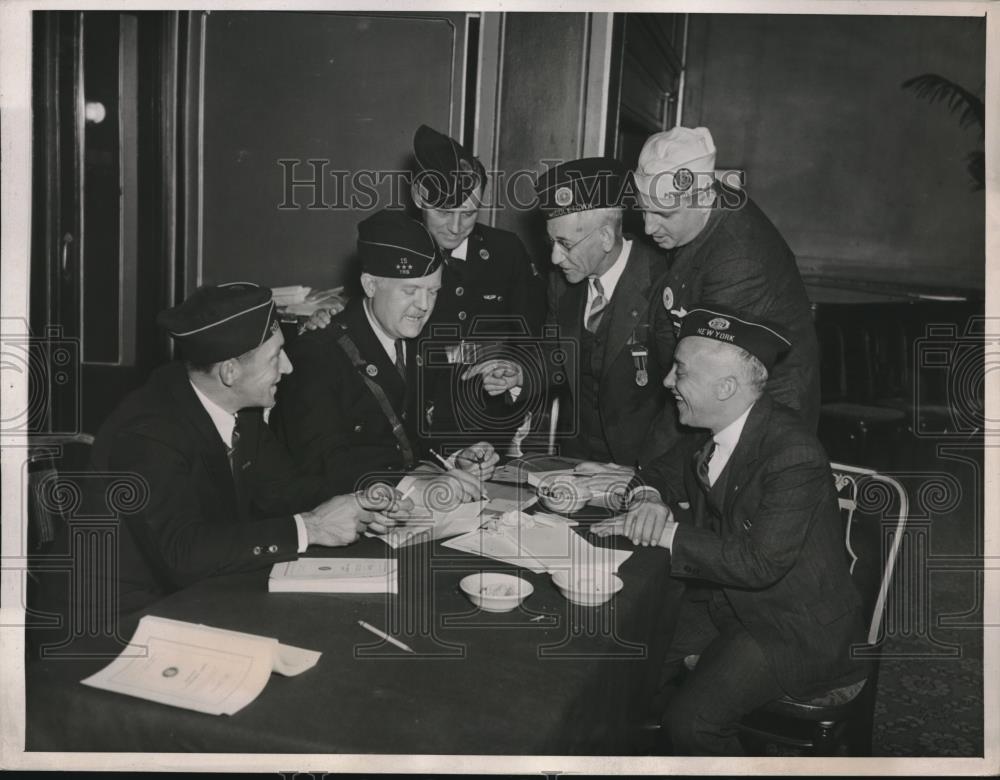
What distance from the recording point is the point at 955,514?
2830 millimetres

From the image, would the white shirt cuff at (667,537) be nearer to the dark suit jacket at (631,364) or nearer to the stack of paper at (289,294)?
the dark suit jacket at (631,364)

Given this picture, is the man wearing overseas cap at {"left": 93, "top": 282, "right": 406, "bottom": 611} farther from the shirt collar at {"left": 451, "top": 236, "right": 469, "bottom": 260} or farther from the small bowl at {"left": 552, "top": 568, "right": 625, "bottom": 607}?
the shirt collar at {"left": 451, "top": 236, "right": 469, "bottom": 260}

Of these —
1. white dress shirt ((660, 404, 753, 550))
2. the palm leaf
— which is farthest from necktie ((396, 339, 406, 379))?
the palm leaf

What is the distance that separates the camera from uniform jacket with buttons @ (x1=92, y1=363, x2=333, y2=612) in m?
2.16

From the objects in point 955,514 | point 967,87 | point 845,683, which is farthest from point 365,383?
point 967,87

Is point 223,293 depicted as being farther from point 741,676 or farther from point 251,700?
point 741,676

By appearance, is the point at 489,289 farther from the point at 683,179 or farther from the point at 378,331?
the point at 683,179

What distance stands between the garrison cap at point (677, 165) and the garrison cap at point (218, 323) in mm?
1552

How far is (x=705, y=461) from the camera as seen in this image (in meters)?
2.69

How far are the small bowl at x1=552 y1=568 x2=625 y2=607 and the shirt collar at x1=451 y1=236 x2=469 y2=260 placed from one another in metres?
1.84

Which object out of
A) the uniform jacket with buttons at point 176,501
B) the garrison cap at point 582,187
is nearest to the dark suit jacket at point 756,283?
the garrison cap at point 582,187

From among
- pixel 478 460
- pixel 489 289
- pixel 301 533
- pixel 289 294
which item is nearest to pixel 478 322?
pixel 489 289

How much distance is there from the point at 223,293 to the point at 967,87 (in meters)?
2.63

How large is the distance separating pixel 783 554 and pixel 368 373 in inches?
61.2
